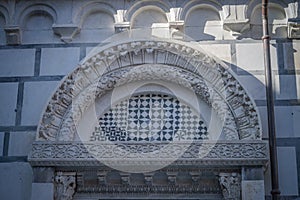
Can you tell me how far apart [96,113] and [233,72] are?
7.09 feet

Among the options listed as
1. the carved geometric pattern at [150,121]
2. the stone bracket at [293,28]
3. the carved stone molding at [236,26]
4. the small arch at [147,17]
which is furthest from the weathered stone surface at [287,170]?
the small arch at [147,17]

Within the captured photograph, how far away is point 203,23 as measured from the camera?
962 cm

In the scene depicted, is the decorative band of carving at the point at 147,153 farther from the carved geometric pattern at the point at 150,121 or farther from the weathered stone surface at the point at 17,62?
the weathered stone surface at the point at 17,62

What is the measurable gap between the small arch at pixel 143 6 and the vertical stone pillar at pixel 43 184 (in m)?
2.73

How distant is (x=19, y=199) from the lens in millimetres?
8805

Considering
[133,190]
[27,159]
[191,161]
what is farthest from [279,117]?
[27,159]

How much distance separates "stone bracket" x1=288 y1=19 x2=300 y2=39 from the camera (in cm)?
930

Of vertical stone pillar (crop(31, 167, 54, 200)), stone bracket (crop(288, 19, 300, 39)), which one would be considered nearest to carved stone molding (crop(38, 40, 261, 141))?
vertical stone pillar (crop(31, 167, 54, 200))

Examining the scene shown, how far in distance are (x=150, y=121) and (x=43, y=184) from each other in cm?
185

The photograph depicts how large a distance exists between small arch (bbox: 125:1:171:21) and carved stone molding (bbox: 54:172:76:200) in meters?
2.66

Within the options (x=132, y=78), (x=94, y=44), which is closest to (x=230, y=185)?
(x=132, y=78)

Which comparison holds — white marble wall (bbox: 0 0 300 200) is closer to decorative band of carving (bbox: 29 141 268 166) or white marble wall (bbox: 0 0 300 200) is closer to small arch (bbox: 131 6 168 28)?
small arch (bbox: 131 6 168 28)

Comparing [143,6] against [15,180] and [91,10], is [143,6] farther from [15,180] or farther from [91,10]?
[15,180]

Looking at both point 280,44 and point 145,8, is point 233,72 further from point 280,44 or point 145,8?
point 145,8
